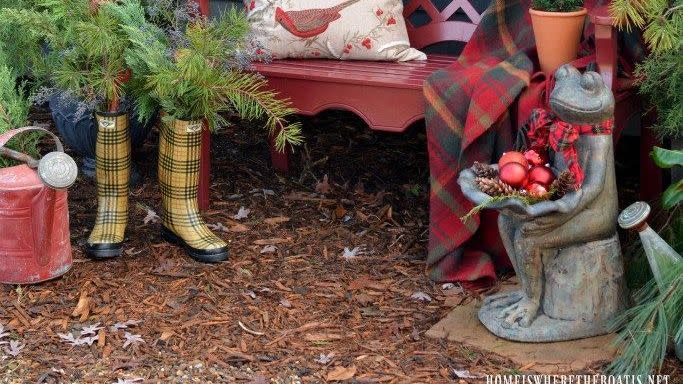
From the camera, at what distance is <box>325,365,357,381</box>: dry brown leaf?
3.03 m

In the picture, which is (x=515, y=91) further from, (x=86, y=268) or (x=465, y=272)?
(x=86, y=268)

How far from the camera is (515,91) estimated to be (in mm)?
3486

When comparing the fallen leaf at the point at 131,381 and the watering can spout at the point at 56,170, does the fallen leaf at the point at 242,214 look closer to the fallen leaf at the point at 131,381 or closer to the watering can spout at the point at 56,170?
the watering can spout at the point at 56,170

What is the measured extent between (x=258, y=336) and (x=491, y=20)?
141cm

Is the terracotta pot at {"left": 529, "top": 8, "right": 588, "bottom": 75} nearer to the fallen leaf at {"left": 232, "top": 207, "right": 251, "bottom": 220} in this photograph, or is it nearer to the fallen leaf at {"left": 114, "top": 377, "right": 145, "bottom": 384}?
the fallen leaf at {"left": 232, "top": 207, "right": 251, "bottom": 220}

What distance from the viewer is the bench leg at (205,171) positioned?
13.5 feet

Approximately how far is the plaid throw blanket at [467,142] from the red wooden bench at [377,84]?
Result: 132mm

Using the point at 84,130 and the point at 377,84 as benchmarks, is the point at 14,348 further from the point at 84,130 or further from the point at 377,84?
the point at 377,84

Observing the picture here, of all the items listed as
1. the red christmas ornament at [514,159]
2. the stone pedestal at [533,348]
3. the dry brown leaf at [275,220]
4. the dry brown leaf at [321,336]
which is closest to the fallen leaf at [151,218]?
the dry brown leaf at [275,220]

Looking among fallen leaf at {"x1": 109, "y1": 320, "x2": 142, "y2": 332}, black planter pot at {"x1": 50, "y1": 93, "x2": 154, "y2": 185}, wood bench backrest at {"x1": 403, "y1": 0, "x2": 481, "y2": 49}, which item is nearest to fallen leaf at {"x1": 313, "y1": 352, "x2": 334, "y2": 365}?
fallen leaf at {"x1": 109, "y1": 320, "x2": 142, "y2": 332}

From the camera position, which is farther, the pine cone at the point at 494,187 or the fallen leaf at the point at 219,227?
the fallen leaf at the point at 219,227

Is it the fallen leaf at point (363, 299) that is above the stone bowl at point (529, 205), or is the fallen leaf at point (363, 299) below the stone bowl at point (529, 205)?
below

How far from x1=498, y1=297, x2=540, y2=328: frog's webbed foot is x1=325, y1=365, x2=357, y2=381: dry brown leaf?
0.50 meters

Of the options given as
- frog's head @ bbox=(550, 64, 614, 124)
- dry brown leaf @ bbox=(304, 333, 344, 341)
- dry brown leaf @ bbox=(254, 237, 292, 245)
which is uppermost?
frog's head @ bbox=(550, 64, 614, 124)
